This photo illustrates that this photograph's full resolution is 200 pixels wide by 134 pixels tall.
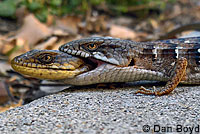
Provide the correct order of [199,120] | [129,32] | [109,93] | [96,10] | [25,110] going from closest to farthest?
[199,120], [25,110], [109,93], [129,32], [96,10]

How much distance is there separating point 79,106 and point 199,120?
1.14m

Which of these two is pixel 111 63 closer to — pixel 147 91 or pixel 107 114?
pixel 147 91

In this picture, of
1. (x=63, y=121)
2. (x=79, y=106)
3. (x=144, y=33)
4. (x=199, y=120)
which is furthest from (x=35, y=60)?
(x=144, y=33)

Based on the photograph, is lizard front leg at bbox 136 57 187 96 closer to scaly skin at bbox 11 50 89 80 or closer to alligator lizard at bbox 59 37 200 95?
alligator lizard at bbox 59 37 200 95

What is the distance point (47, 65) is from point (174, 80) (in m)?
1.48

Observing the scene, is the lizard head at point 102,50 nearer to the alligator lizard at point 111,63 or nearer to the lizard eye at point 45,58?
the alligator lizard at point 111,63

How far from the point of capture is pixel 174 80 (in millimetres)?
3332

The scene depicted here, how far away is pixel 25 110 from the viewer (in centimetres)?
287

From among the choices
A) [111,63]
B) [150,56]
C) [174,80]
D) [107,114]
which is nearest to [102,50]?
[111,63]

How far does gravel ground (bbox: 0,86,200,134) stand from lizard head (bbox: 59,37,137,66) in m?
0.39

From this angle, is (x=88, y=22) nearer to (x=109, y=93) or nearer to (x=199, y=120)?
(x=109, y=93)

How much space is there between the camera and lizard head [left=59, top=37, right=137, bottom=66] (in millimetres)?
3414

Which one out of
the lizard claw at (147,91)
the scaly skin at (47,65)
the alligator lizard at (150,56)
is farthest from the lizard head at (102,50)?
the lizard claw at (147,91)

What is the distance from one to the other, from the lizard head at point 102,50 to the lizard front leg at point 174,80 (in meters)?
0.45
